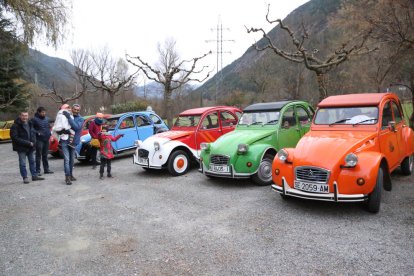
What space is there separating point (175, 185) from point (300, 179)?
10.6 feet

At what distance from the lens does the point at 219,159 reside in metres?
Result: 7.18

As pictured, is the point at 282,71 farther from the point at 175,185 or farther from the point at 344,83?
the point at 175,185

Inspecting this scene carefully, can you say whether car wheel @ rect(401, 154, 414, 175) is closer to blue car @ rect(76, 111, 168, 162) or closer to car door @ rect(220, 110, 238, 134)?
car door @ rect(220, 110, 238, 134)

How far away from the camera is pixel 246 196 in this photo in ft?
20.7

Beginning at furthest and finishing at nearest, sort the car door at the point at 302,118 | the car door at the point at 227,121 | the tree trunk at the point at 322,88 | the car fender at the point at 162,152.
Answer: the tree trunk at the point at 322,88, the car door at the point at 227,121, the car fender at the point at 162,152, the car door at the point at 302,118

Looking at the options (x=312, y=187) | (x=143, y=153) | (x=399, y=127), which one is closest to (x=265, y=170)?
(x=312, y=187)

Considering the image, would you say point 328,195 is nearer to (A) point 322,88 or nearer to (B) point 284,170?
(B) point 284,170

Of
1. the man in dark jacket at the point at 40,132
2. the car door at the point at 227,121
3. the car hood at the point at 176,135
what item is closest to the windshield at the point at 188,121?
the car hood at the point at 176,135

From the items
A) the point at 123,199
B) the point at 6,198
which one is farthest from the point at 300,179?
the point at 6,198

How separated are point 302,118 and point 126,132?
6.23 metres

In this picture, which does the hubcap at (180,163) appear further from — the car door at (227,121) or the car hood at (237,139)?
the car door at (227,121)

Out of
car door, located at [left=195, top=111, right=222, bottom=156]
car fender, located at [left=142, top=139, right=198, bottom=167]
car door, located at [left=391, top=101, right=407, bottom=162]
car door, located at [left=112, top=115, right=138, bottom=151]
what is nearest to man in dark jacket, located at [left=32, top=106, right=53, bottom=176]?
car door, located at [left=112, top=115, right=138, bottom=151]

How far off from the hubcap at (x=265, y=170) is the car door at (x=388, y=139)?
2306mm

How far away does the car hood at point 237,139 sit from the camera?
713 cm
